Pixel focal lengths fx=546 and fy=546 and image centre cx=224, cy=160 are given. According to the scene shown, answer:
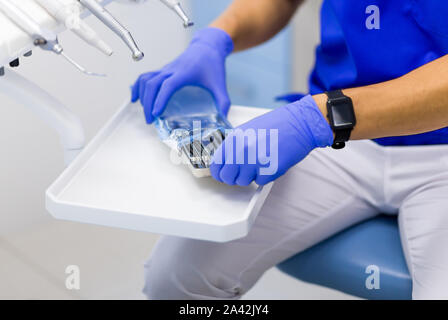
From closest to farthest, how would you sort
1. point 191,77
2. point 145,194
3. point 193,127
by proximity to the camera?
point 145,194 → point 193,127 → point 191,77

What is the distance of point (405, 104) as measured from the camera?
780 millimetres

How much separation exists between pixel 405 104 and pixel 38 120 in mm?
857

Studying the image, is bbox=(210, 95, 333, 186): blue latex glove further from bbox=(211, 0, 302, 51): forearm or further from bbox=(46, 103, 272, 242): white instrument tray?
bbox=(211, 0, 302, 51): forearm

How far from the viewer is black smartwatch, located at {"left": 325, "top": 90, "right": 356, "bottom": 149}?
776 mm

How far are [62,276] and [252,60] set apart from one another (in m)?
1.20

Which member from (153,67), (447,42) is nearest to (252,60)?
(153,67)

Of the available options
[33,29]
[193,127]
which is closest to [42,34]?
[33,29]

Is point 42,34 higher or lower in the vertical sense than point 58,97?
higher

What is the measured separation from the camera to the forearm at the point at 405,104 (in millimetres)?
772

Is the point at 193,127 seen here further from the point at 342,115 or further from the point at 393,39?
the point at 393,39

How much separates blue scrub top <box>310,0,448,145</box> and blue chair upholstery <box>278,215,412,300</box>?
6.5 inches

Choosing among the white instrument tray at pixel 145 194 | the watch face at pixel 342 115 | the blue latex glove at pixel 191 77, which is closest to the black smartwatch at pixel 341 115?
the watch face at pixel 342 115

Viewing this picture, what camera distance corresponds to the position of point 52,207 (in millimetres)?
709
